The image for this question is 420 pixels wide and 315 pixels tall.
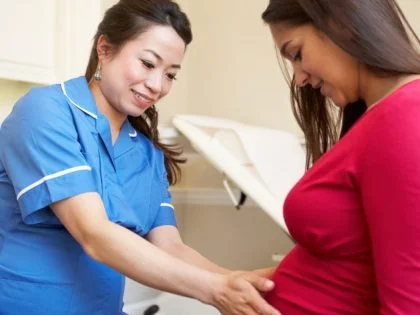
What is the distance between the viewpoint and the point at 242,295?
39.9 inches

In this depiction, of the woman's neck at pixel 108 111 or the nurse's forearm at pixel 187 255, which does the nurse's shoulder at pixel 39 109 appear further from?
the nurse's forearm at pixel 187 255

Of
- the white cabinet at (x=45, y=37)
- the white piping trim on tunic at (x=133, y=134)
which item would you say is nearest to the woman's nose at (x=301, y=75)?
the white piping trim on tunic at (x=133, y=134)

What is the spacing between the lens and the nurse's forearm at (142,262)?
1.08 meters

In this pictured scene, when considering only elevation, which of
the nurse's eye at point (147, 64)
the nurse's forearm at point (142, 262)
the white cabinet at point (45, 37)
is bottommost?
the nurse's forearm at point (142, 262)

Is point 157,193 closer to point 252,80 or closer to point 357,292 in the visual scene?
point 357,292

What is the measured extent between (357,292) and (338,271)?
0.04m

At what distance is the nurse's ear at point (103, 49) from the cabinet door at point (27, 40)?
0.38m

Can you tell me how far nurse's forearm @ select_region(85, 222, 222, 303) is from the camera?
1.08 meters

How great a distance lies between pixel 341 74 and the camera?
90 centimetres

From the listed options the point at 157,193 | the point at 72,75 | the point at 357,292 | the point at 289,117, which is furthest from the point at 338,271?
the point at 289,117

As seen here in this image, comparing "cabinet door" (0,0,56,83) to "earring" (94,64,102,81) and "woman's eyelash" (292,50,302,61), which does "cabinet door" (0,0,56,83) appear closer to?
"earring" (94,64,102,81)

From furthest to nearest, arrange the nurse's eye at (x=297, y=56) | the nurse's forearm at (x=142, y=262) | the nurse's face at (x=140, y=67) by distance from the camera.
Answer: the nurse's face at (x=140, y=67)
the nurse's forearm at (x=142, y=262)
the nurse's eye at (x=297, y=56)

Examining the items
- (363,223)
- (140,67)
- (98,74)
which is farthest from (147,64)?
(363,223)

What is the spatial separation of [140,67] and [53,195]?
1.21ft
